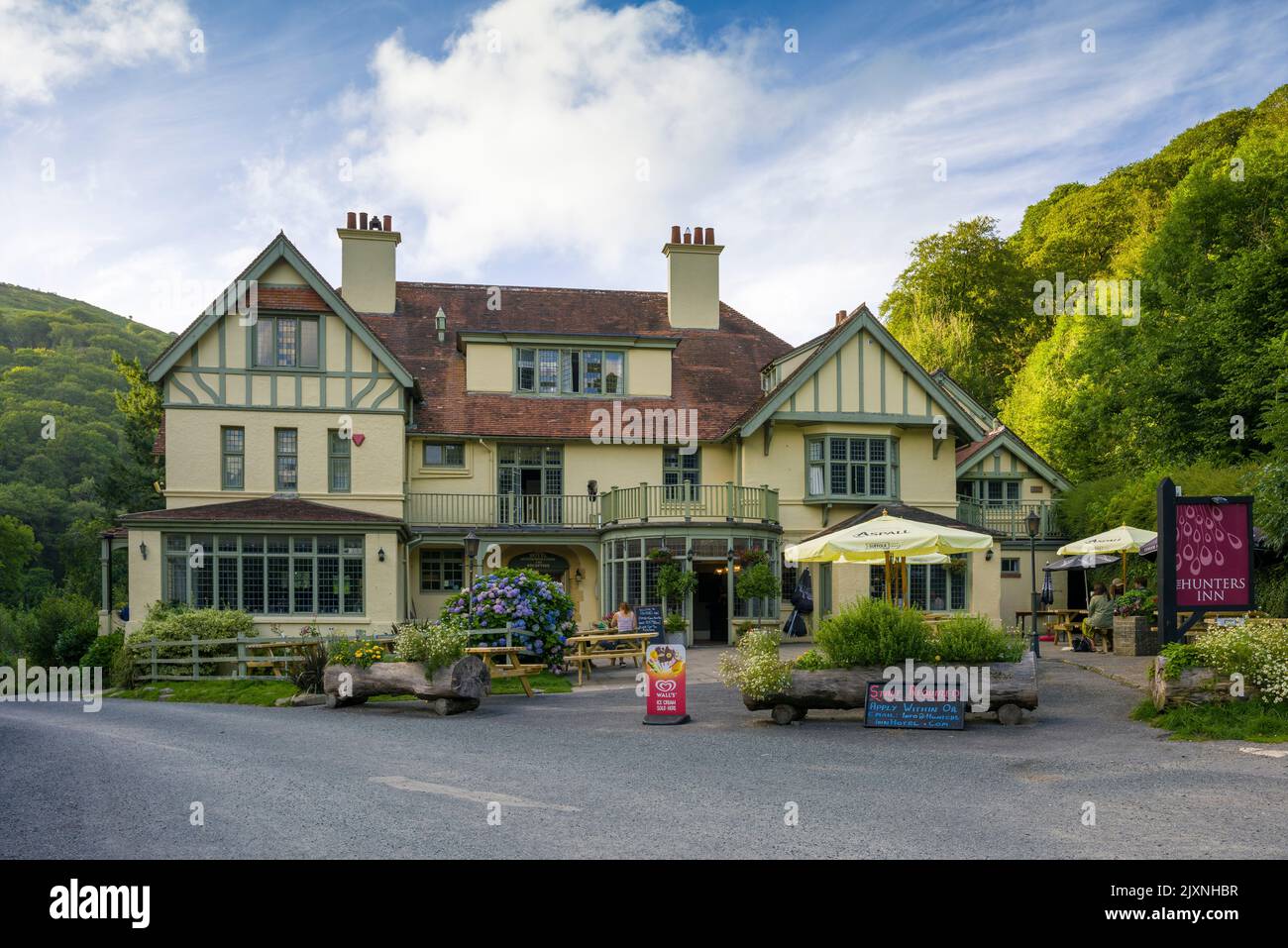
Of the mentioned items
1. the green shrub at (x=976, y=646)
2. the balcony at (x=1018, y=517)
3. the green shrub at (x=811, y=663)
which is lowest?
the green shrub at (x=811, y=663)

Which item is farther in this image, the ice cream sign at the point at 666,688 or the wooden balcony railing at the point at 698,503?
the wooden balcony railing at the point at 698,503

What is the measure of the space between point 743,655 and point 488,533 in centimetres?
1614

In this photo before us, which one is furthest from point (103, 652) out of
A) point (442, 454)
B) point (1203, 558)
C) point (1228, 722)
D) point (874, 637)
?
point (1228, 722)

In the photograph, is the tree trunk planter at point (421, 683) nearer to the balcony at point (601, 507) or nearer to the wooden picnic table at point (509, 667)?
the wooden picnic table at point (509, 667)

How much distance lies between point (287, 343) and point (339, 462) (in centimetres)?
330

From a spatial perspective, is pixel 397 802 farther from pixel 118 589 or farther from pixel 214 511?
pixel 118 589

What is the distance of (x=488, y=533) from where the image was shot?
29.8 metres

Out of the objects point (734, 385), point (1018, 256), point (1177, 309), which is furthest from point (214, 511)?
point (1018, 256)

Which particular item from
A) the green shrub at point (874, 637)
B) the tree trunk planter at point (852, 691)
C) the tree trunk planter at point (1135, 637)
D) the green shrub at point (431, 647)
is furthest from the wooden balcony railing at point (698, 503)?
the tree trunk planter at point (852, 691)

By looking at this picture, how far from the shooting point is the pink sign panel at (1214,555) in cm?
1435

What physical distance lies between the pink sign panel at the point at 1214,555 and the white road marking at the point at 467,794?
9430 mm

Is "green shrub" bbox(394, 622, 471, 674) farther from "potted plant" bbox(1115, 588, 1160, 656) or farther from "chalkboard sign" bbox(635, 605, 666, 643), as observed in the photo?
"potted plant" bbox(1115, 588, 1160, 656)

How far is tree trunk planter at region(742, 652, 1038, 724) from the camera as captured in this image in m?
13.6

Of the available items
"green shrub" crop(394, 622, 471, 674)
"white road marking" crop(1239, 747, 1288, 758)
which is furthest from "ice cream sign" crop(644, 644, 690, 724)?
"white road marking" crop(1239, 747, 1288, 758)
